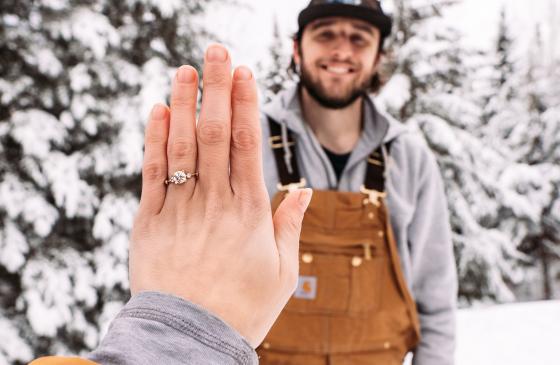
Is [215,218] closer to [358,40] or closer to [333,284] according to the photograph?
[333,284]

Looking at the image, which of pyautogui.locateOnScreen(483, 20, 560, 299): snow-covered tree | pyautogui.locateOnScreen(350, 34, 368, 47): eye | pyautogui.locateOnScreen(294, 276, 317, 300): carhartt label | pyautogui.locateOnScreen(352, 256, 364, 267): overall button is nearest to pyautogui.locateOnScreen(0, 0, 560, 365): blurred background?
pyautogui.locateOnScreen(350, 34, 368, 47): eye

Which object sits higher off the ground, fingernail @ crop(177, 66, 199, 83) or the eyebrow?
the eyebrow

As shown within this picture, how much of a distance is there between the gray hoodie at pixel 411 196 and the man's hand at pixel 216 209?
1032 millimetres

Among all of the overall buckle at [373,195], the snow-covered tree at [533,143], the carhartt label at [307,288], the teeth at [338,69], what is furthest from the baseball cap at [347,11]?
the snow-covered tree at [533,143]

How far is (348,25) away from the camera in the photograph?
2.21 meters

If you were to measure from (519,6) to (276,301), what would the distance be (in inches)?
1133

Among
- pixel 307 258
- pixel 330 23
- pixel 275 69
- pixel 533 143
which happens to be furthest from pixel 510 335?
pixel 533 143

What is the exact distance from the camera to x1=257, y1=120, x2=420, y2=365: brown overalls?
189 centimetres

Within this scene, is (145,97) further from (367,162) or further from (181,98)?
(181,98)

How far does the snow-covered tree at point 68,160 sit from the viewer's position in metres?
4.47

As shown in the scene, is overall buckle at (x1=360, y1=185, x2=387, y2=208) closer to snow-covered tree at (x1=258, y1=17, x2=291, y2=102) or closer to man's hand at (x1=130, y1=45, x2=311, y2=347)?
man's hand at (x1=130, y1=45, x2=311, y2=347)

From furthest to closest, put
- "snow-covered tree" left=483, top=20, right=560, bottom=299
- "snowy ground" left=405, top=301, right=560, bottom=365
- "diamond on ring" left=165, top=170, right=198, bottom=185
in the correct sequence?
"snow-covered tree" left=483, top=20, right=560, bottom=299
"snowy ground" left=405, top=301, right=560, bottom=365
"diamond on ring" left=165, top=170, right=198, bottom=185

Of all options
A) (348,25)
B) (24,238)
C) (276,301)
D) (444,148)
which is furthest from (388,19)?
(444,148)

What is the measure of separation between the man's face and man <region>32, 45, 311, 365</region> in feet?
4.34
